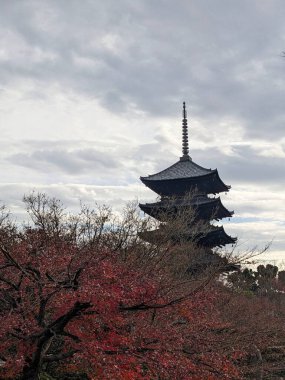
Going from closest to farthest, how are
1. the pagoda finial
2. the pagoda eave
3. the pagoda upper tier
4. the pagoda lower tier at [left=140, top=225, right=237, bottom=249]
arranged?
the pagoda lower tier at [left=140, top=225, right=237, bottom=249] < the pagoda upper tier < the pagoda eave < the pagoda finial

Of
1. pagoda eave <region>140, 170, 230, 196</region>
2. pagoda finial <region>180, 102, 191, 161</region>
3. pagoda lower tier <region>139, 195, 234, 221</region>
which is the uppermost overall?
pagoda finial <region>180, 102, 191, 161</region>

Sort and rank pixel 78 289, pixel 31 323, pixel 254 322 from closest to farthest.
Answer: pixel 78 289 < pixel 31 323 < pixel 254 322

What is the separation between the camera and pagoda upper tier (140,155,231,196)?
1198 inches

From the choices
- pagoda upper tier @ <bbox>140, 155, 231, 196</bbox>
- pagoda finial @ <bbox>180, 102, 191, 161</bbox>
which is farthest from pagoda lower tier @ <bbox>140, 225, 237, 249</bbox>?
pagoda finial @ <bbox>180, 102, 191, 161</bbox>

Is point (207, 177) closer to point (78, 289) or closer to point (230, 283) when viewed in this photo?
point (230, 283)

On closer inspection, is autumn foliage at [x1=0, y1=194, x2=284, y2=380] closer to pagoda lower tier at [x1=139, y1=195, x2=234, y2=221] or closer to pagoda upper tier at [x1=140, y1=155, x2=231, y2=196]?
pagoda lower tier at [x1=139, y1=195, x2=234, y2=221]

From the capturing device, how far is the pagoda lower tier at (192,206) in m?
28.1

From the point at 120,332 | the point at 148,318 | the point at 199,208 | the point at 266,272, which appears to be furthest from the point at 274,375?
the point at 266,272

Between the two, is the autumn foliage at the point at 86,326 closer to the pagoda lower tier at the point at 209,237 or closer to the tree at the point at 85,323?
the tree at the point at 85,323

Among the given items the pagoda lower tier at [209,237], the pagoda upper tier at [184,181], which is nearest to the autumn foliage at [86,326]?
the pagoda lower tier at [209,237]

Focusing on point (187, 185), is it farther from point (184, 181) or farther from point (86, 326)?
point (86, 326)

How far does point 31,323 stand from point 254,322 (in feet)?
34.8

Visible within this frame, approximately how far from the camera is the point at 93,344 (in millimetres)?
6875

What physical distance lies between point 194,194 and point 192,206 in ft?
4.70
